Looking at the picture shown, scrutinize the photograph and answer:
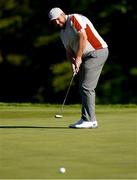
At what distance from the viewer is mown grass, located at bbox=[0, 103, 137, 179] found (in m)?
5.34

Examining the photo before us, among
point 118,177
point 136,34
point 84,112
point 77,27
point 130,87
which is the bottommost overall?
point 118,177

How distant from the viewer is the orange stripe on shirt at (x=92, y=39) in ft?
29.1

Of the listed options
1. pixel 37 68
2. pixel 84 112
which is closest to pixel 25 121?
pixel 84 112

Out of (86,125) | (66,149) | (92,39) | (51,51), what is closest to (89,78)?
(92,39)

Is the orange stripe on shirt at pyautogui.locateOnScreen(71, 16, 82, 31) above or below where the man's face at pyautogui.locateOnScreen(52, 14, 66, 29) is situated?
Result: below

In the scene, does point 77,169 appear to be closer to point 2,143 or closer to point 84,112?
point 2,143

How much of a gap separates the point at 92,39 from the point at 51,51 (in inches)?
1191

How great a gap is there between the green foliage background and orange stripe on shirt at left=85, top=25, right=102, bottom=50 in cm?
2616

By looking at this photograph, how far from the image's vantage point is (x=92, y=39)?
29.4 feet

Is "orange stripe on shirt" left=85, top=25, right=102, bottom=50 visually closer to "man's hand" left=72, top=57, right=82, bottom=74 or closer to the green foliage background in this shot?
"man's hand" left=72, top=57, right=82, bottom=74

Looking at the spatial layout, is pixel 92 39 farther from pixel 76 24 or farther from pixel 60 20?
pixel 60 20

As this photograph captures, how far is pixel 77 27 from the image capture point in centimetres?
867

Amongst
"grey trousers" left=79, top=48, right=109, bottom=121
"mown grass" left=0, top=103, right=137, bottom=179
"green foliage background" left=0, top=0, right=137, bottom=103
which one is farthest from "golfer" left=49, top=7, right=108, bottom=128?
"green foliage background" left=0, top=0, right=137, bottom=103

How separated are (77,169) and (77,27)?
347cm
